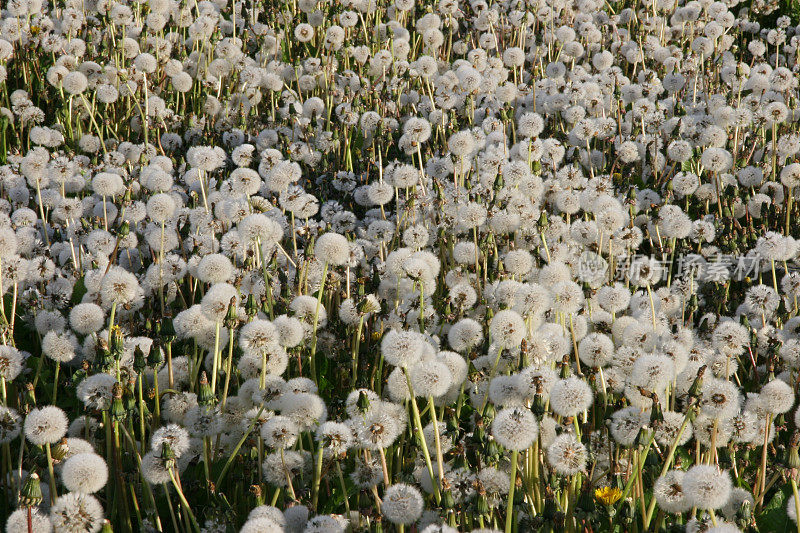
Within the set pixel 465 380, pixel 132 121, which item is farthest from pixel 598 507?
pixel 132 121

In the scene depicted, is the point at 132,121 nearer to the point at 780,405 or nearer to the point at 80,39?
the point at 80,39

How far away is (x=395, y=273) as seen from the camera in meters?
4.28

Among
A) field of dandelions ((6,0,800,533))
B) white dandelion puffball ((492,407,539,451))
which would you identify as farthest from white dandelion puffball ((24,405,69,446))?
white dandelion puffball ((492,407,539,451))

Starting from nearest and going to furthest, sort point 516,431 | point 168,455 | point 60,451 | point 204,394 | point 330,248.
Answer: point 516,431 < point 168,455 < point 60,451 < point 204,394 < point 330,248

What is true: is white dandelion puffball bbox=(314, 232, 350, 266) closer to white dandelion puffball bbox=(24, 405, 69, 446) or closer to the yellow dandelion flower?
white dandelion puffball bbox=(24, 405, 69, 446)

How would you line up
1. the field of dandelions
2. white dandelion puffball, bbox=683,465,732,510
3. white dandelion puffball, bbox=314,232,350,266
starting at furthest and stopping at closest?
1. white dandelion puffball, bbox=314,232,350,266
2. the field of dandelions
3. white dandelion puffball, bbox=683,465,732,510

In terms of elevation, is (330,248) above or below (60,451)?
above

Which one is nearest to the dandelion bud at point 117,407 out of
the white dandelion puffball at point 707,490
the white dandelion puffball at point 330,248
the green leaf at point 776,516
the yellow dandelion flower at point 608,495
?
the white dandelion puffball at point 330,248

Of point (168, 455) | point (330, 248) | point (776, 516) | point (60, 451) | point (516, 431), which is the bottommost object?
point (776, 516)

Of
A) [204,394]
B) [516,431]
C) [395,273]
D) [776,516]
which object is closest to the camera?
[516,431]

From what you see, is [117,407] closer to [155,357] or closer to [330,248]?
[155,357]

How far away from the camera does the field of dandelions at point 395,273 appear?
293cm

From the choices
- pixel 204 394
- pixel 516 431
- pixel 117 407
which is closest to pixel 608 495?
pixel 516 431

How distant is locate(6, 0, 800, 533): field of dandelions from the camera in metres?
2.93
